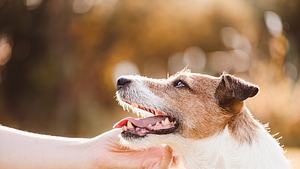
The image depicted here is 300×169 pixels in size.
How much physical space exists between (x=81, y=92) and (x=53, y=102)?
1.03 meters

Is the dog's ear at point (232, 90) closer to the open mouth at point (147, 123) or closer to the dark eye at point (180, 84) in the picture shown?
the dark eye at point (180, 84)

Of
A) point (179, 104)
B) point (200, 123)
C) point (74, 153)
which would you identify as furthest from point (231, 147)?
point (74, 153)

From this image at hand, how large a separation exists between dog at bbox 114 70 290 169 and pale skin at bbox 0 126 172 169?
0.76 ft

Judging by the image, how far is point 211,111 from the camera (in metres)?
6.48

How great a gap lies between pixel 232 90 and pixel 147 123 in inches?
30.5

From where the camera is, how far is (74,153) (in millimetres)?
6793

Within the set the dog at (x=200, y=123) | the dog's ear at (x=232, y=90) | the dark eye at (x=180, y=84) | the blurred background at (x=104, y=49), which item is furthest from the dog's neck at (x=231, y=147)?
the blurred background at (x=104, y=49)

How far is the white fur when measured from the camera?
6035mm

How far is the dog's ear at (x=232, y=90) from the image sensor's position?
20.1ft

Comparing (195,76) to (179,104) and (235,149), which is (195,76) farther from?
(235,149)

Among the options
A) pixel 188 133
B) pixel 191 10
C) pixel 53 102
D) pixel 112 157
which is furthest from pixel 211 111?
pixel 191 10

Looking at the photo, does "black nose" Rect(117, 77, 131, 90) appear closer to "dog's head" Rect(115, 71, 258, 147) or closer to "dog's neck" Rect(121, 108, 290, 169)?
"dog's head" Rect(115, 71, 258, 147)

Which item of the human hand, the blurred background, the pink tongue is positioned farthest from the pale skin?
the blurred background

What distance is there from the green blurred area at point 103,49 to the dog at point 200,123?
14.3 metres
